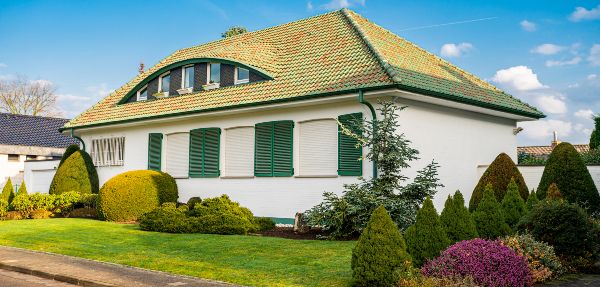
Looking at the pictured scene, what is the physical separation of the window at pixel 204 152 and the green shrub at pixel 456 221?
38.0 feet

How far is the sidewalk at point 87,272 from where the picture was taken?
9.34 meters

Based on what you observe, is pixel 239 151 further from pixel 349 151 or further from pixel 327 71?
pixel 349 151

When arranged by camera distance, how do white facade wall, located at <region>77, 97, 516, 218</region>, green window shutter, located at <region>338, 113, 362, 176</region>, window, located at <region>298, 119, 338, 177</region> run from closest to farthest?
green window shutter, located at <region>338, 113, 362, 176</region>, white facade wall, located at <region>77, 97, 516, 218</region>, window, located at <region>298, 119, 338, 177</region>

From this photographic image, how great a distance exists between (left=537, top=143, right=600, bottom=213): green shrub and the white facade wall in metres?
3.25

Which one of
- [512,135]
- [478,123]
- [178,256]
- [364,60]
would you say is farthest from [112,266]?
[512,135]

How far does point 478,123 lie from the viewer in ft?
63.6

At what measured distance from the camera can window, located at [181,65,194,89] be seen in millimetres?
22766

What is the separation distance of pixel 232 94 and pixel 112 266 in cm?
989

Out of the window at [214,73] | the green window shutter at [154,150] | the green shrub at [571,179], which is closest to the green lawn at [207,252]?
the green window shutter at [154,150]

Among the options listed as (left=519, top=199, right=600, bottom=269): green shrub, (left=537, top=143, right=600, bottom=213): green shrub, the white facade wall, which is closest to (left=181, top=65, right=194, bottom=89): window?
the white facade wall

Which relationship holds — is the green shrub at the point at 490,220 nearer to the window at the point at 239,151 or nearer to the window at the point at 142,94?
the window at the point at 239,151

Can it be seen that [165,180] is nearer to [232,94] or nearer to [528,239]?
[232,94]


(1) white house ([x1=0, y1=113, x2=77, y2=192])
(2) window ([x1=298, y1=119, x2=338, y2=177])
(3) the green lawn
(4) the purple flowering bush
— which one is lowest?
(3) the green lawn

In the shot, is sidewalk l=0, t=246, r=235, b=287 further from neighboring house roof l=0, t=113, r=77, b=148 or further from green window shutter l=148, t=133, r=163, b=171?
neighboring house roof l=0, t=113, r=77, b=148
